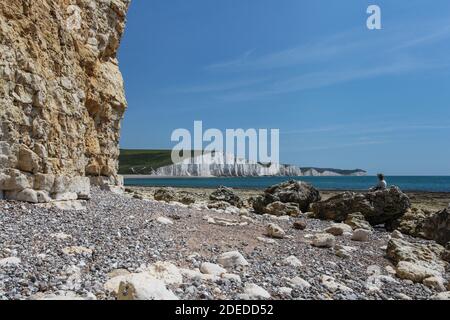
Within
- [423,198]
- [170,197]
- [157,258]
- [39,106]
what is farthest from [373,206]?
[423,198]

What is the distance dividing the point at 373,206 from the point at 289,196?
6057mm

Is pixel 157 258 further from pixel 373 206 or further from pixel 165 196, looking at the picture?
pixel 165 196

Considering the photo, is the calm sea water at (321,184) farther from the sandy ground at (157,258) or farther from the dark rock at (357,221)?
the sandy ground at (157,258)

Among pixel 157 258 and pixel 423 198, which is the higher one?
pixel 157 258

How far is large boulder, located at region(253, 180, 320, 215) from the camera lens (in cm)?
2514

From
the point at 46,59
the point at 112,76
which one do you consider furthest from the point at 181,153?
the point at 46,59

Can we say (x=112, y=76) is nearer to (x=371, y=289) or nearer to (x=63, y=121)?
(x=63, y=121)

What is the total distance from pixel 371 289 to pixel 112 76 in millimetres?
20760

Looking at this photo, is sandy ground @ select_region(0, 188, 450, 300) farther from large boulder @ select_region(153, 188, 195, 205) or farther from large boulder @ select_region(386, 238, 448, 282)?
large boulder @ select_region(153, 188, 195, 205)

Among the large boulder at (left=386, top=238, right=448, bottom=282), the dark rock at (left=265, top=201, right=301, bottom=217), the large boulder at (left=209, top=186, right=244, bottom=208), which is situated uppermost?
the large boulder at (left=209, top=186, right=244, bottom=208)

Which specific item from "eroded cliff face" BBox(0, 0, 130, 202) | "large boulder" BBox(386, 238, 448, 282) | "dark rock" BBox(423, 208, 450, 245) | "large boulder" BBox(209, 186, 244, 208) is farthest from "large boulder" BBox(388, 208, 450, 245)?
"eroded cliff face" BBox(0, 0, 130, 202)

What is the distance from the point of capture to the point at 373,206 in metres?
21.2

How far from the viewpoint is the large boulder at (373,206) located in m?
21.1

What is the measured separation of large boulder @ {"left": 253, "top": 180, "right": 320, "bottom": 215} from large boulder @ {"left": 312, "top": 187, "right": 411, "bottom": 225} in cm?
308
